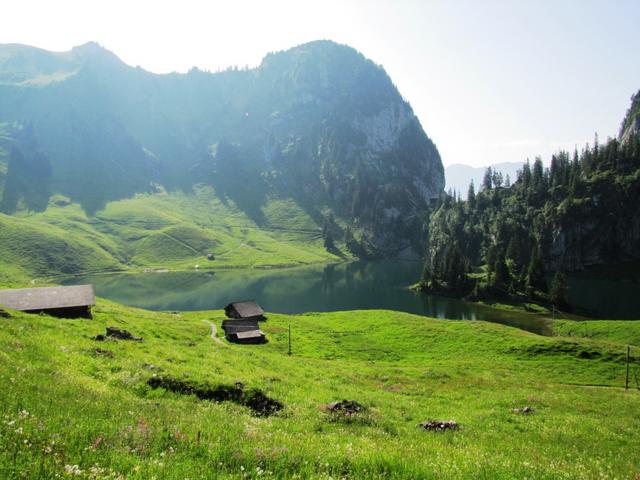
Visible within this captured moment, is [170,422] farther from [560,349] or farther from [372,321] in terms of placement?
[372,321]

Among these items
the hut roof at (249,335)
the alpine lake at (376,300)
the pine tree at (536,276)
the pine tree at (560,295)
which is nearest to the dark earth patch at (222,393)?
the hut roof at (249,335)

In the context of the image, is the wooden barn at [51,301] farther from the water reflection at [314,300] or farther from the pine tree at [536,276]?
the pine tree at [536,276]

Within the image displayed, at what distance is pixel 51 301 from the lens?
53219 mm

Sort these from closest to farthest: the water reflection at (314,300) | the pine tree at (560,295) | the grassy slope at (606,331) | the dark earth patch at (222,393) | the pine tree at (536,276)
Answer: the dark earth patch at (222,393)
the grassy slope at (606,331)
the water reflection at (314,300)
the pine tree at (560,295)
the pine tree at (536,276)

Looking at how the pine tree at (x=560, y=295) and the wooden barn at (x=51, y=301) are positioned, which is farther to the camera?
the pine tree at (x=560, y=295)

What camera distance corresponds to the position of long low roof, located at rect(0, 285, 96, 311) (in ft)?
169

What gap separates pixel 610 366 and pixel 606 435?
44.9m

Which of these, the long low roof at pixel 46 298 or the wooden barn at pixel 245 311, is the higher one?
the long low roof at pixel 46 298

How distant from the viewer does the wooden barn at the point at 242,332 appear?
224 ft

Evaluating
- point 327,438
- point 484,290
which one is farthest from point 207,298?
point 327,438

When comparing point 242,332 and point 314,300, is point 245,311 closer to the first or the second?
point 242,332

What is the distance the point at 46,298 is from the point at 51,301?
1238 mm

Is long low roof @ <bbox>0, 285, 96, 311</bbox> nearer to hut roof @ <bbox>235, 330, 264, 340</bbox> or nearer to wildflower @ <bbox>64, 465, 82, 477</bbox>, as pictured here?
hut roof @ <bbox>235, 330, 264, 340</bbox>

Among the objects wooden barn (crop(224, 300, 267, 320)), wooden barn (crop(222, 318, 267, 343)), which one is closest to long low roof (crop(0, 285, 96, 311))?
wooden barn (crop(222, 318, 267, 343))
